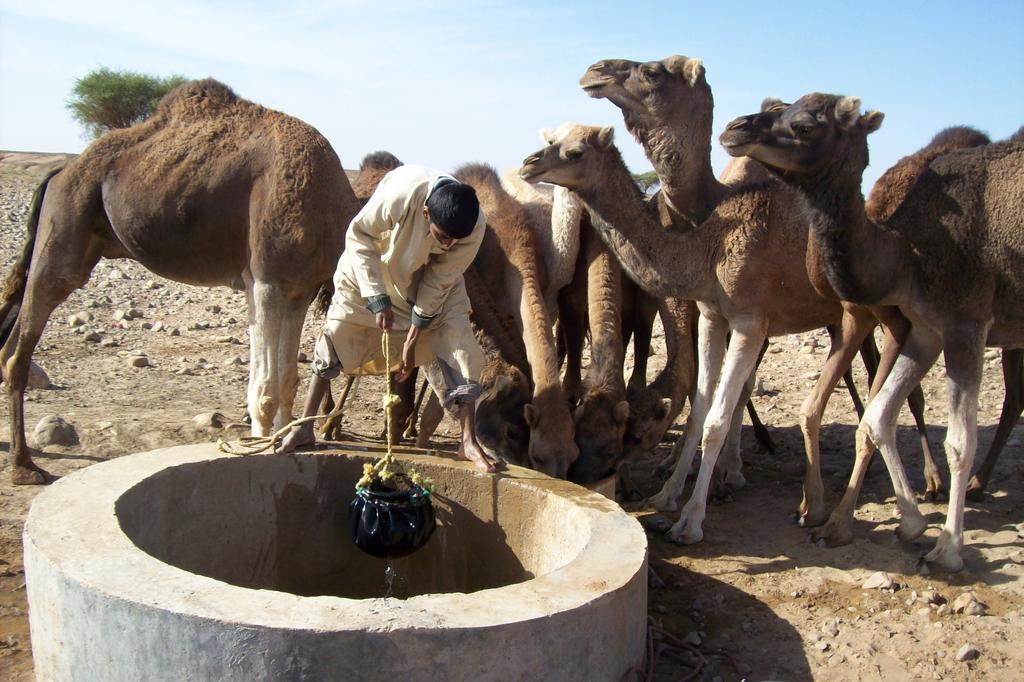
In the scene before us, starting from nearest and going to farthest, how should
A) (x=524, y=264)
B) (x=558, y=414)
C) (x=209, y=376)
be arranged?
(x=558, y=414), (x=524, y=264), (x=209, y=376)

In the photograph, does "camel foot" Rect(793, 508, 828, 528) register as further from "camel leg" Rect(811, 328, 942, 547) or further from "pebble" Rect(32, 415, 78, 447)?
"pebble" Rect(32, 415, 78, 447)

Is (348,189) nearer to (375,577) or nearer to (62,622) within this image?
(375,577)

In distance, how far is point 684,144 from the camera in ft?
20.2

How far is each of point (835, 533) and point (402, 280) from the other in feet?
9.32

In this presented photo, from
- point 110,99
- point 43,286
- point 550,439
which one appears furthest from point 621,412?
point 110,99

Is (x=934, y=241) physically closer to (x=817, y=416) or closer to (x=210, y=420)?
(x=817, y=416)

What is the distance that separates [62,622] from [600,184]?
13.3 ft

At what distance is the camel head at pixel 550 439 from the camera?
5.86m

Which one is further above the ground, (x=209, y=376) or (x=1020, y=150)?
(x=1020, y=150)

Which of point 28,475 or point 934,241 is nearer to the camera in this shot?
point 934,241

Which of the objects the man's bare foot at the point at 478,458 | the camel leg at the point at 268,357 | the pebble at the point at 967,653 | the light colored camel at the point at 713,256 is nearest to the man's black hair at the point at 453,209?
the man's bare foot at the point at 478,458

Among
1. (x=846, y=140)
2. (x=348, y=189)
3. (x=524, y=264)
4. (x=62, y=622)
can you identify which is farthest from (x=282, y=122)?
(x=62, y=622)

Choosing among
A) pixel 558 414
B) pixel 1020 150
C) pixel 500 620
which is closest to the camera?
pixel 500 620

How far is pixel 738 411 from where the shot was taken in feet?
22.9
